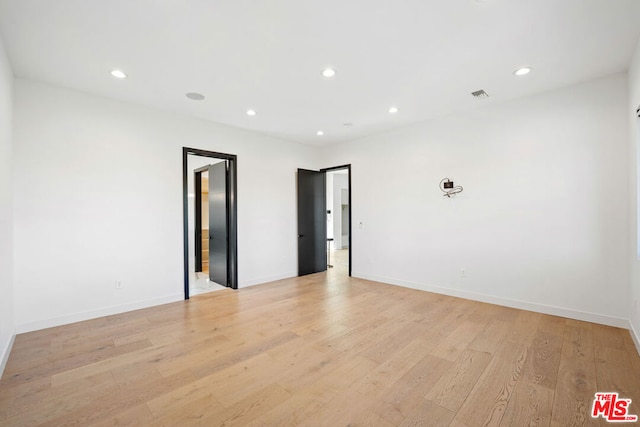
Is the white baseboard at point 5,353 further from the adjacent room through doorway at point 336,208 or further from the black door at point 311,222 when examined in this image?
the adjacent room through doorway at point 336,208

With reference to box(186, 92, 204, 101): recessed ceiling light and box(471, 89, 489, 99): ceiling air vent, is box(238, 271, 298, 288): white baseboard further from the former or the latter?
box(471, 89, 489, 99): ceiling air vent

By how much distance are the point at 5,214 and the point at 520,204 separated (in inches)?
227

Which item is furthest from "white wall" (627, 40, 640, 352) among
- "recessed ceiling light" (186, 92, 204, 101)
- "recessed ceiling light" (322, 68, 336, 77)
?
"recessed ceiling light" (186, 92, 204, 101)

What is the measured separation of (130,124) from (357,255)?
4427 millimetres

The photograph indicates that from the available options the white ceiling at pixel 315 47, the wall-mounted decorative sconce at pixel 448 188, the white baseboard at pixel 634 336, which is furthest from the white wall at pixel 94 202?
the white baseboard at pixel 634 336

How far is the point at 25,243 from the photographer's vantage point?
312cm

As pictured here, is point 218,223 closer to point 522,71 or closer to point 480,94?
point 480,94

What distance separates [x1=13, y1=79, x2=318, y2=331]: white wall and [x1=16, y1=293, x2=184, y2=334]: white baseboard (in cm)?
1

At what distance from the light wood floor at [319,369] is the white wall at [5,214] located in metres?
0.27

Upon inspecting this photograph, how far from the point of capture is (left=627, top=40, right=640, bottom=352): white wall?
2.62 meters

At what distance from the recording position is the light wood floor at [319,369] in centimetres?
183

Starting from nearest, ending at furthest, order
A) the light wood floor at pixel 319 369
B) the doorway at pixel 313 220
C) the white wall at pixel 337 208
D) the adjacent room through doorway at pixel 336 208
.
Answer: the light wood floor at pixel 319 369, the doorway at pixel 313 220, the adjacent room through doorway at pixel 336 208, the white wall at pixel 337 208

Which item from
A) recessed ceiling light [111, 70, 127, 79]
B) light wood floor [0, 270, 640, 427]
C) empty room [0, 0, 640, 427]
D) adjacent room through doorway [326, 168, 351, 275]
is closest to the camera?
light wood floor [0, 270, 640, 427]

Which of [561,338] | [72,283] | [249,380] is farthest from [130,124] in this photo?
[561,338]
